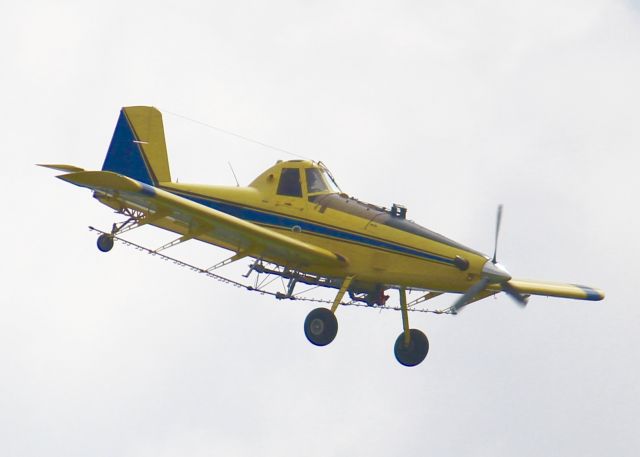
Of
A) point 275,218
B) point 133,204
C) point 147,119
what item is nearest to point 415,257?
point 275,218

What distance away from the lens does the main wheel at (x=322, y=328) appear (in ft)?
110

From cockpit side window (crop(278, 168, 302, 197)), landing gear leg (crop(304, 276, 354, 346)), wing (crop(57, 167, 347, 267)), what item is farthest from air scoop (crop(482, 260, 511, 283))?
cockpit side window (crop(278, 168, 302, 197))

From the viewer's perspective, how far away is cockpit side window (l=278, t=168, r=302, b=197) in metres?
34.7

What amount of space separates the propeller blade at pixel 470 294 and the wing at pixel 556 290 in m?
2.74

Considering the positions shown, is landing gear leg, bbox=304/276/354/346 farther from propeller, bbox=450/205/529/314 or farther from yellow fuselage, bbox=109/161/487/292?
propeller, bbox=450/205/529/314

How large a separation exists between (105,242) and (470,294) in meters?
8.78

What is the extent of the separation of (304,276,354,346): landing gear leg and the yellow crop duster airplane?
2 cm

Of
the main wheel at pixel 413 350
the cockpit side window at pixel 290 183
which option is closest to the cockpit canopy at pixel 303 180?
the cockpit side window at pixel 290 183

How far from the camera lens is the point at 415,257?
3309 centimetres

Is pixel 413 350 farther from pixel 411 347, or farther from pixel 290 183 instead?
pixel 290 183

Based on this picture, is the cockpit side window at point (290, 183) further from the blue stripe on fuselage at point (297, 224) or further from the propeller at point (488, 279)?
the propeller at point (488, 279)

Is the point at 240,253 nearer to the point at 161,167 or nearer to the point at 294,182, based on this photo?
the point at 294,182

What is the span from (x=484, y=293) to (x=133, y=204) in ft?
26.3

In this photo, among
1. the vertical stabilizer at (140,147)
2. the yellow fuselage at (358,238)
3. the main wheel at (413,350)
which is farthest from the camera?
the vertical stabilizer at (140,147)
